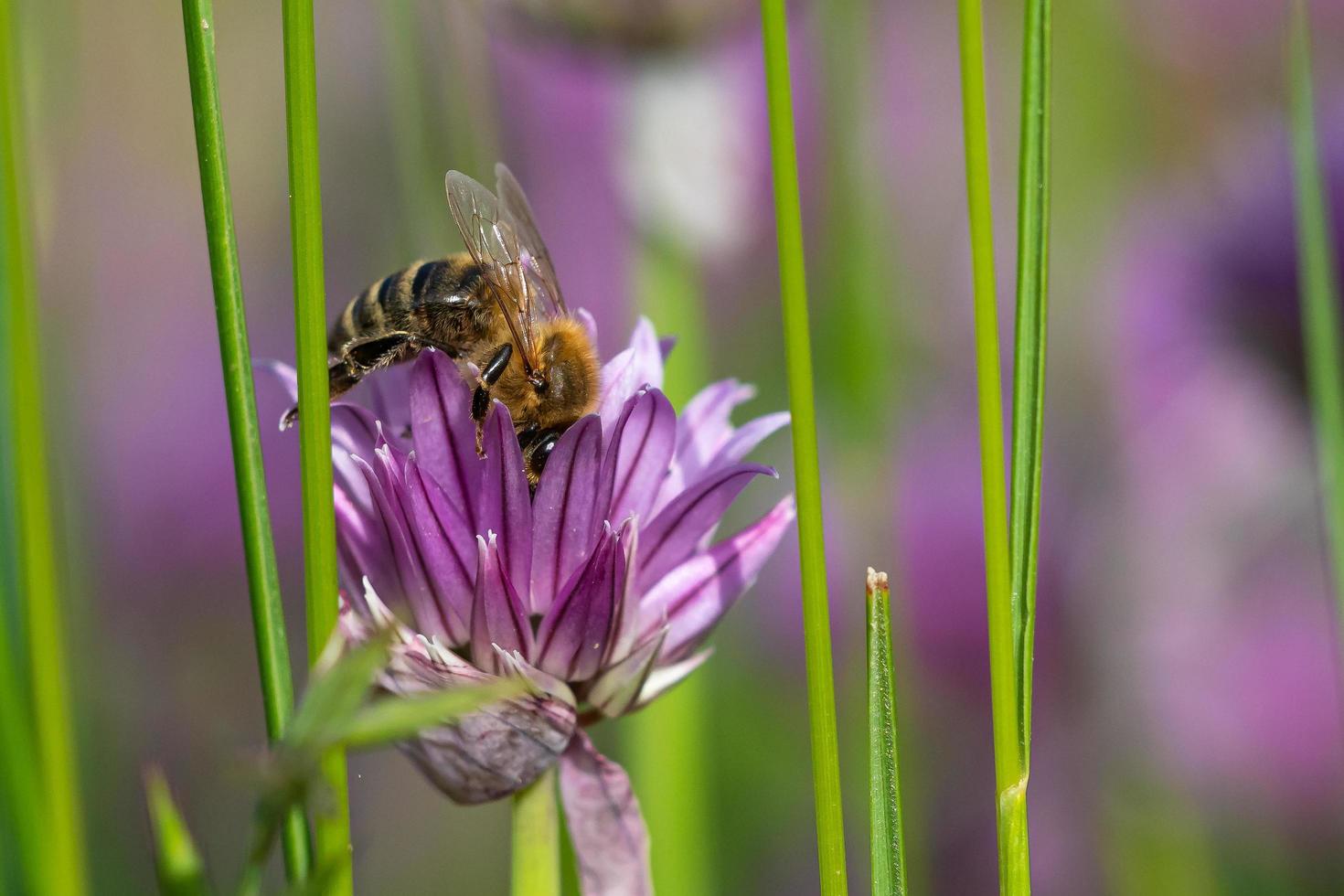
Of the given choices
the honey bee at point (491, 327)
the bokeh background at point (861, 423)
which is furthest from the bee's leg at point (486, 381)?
the bokeh background at point (861, 423)

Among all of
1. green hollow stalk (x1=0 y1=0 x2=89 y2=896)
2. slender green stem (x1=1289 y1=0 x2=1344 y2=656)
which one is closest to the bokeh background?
slender green stem (x1=1289 y1=0 x2=1344 y2=656)

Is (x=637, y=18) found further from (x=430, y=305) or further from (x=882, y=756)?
(x=882, y=756)

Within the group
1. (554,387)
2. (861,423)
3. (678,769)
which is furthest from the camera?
(861,423)

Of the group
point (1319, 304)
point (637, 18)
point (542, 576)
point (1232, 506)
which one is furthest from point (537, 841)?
point (1232, 506)

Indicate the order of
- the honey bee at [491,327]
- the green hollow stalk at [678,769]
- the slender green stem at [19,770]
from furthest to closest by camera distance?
the green hollow stalk at [678,769] < the honey bee at [491,327] < the slender green stem at [19,770]

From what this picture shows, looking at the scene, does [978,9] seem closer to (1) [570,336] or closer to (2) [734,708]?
(1) [570,336]

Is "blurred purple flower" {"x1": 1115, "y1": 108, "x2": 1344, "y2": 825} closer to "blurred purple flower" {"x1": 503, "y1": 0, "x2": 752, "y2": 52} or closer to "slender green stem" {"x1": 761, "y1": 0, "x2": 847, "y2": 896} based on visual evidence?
"blurred purple flower" {"x1": 503, "y1": 0, "x2": 752, "y2": 52}

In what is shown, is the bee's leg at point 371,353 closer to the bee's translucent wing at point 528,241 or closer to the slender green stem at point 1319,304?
the bee's translucent wing at point 528,241

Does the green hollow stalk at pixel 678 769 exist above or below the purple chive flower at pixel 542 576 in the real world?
below
